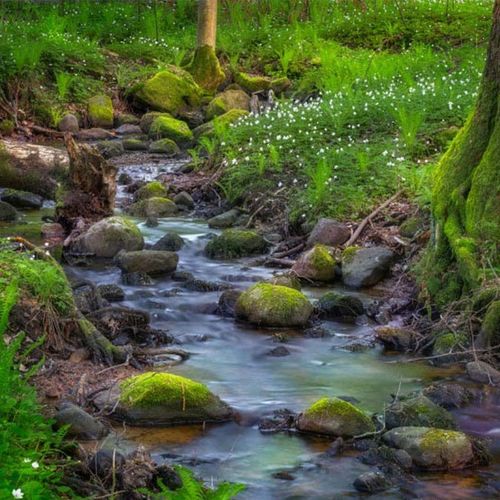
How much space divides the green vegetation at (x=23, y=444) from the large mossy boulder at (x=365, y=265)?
514 cm

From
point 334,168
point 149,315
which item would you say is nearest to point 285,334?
point 149,315

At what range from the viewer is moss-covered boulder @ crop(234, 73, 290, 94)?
20.6 meters

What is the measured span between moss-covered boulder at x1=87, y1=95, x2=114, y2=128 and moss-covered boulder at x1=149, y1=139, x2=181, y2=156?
1805 mm

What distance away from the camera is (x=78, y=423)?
6.28 metres

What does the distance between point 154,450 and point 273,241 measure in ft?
19.2

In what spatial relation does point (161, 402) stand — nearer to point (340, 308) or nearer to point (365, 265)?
point (340, 308)

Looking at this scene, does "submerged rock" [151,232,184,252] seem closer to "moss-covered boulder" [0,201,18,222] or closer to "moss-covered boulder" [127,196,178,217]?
"moss-covered boulder" [127,196,178,217]

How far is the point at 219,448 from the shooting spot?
6.48m

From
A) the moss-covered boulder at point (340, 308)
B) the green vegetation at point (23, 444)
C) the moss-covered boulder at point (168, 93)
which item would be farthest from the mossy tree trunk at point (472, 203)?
the moss-covered boulder at point (168, 93)

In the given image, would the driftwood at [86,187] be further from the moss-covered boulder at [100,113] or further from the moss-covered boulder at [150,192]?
the moss-covered boulder at [100,113]

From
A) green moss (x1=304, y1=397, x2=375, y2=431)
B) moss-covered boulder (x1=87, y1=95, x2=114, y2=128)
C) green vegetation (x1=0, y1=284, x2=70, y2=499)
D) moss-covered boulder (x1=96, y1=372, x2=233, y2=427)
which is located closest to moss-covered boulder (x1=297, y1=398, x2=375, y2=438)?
green moss (x1=304, y1=397, x2=375, y2=431)

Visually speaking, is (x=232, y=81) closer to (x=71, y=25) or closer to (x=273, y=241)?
(x=71, y=25)

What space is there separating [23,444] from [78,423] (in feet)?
3.79

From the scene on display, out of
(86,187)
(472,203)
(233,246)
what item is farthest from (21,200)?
(472,203)
